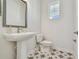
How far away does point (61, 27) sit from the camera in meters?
3.01

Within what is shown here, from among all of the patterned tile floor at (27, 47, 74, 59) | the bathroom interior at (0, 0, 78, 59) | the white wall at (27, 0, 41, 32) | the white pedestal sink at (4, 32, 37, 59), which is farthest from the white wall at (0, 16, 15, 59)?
the white wall at (27, 0, 41, 32)

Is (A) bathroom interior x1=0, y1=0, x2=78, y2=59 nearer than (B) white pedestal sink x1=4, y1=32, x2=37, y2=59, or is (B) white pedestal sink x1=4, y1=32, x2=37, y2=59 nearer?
(B) white pedestal sink x1=4, y1=32, x2=37, y2=59

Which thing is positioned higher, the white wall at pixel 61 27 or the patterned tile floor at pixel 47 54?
the white wall at pixel 61 27

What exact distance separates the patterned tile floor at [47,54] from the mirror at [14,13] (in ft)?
2.73

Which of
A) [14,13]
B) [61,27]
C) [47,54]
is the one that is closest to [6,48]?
[14,13]

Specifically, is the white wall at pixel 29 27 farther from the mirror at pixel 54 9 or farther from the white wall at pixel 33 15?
the mirror at pixel 54 9

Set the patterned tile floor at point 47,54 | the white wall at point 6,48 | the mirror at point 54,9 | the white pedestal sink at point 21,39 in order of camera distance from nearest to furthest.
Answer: the white pedestal sink at point 21,39, the white wall at point 6,48, the patterned tile floor at point 47,54, the mirror at point 54,9

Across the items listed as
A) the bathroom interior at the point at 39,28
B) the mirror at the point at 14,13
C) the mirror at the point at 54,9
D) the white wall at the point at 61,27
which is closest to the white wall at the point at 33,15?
the bathroom interior at the point at 39,28

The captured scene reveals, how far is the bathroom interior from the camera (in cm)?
205

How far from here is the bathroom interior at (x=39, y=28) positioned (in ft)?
6.72

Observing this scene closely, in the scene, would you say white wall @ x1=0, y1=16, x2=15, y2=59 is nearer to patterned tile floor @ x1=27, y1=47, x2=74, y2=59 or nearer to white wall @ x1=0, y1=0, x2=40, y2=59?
white wall @ x1=0, y1=0, x2=40, y2=59

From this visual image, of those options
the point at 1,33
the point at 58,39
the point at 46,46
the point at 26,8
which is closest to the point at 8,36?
the point at 1,33

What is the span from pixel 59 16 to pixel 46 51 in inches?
46.7

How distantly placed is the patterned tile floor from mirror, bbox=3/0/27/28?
83 cm
